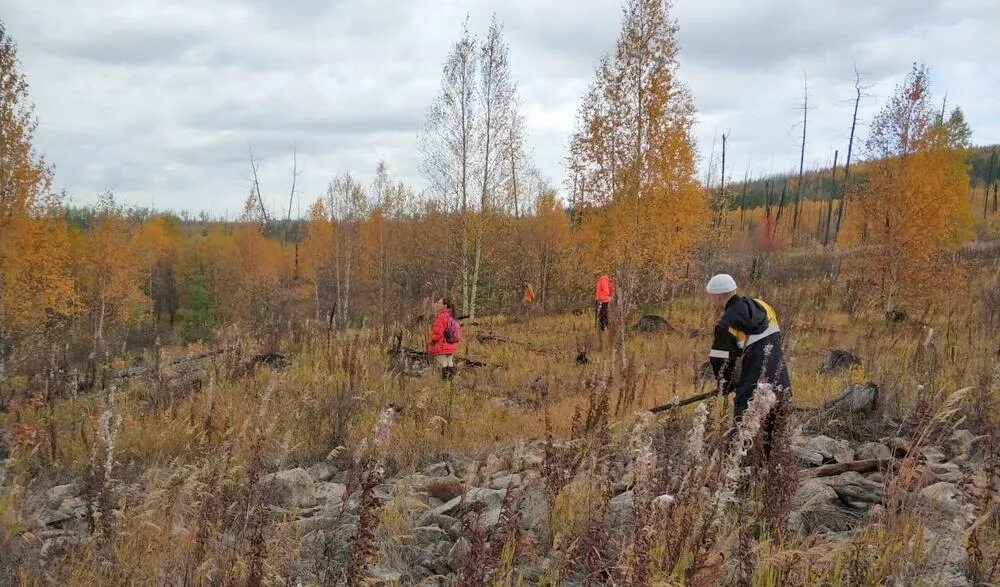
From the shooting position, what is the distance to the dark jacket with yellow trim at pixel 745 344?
462 centimetres

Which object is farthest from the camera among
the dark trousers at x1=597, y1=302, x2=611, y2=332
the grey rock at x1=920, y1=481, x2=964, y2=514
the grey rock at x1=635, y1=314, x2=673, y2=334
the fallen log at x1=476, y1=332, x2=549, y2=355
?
the dark trousers at x1=597, y1=302, x2=611, y2=332

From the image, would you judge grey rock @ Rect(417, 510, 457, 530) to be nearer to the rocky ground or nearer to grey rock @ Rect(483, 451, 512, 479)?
the rocky ground

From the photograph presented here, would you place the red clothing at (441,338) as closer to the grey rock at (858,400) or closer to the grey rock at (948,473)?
the grey rock at (858,400)

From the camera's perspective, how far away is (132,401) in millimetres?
7242

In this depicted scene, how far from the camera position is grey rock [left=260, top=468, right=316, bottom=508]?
4398mm

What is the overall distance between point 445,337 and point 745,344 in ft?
16.7

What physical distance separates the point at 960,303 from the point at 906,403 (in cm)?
1188

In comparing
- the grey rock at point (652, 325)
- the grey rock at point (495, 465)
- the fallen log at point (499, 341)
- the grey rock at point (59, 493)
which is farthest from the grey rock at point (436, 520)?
the grey rock at point (652, 325)

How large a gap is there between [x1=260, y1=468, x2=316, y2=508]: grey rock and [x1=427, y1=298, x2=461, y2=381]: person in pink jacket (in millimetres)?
4274

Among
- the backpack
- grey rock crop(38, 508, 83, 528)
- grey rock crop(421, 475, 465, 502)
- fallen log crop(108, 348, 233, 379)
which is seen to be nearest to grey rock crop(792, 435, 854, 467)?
grey rock crop(421, 475, 465, 502)

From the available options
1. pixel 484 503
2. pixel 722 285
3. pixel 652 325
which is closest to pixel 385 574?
pixel 484 503

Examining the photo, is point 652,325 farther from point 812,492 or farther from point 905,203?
point 812,492

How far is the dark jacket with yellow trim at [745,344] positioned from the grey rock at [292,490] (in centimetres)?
320

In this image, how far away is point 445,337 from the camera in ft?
29.5
